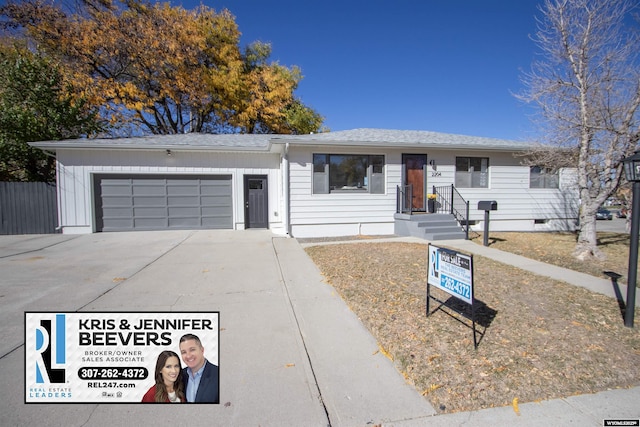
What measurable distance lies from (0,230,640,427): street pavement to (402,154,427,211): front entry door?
3956mm

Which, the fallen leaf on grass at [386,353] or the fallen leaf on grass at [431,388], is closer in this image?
the fallen leaf on grass at [431,388]

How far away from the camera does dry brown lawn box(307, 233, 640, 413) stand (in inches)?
85.8

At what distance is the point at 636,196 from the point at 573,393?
8.10ft

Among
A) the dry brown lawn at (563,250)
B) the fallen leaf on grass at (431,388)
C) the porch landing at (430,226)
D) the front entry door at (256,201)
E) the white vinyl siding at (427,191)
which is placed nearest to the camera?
the fallen leaf on grass at (431,388)

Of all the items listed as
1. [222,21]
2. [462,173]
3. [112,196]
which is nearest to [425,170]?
[462,173]

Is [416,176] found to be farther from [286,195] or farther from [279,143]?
[279,143]

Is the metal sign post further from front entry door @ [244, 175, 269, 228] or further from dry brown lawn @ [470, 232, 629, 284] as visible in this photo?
front entry door @ [244, 175, 269, 228]

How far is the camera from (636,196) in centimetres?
314

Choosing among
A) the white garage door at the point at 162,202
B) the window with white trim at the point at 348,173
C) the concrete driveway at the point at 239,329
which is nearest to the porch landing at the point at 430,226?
the window with white trim at the point at 348,173

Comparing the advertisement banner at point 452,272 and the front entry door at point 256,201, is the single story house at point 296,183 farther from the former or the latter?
the advertisement banner at point 452,272

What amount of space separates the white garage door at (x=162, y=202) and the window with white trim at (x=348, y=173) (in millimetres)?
→ 3635

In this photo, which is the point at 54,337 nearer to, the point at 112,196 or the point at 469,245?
the point at 469,245

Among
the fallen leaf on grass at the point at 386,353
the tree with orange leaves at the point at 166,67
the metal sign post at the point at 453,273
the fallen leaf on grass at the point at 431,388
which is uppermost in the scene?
the tree with orange leaves at the point at 166,67

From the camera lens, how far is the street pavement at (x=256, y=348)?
1.88 meters
